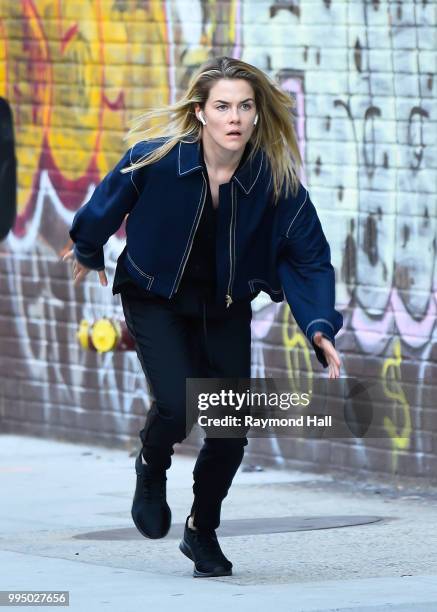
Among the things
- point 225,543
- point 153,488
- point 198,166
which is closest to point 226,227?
point 198,166

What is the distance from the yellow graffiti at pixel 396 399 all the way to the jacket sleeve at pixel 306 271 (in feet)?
9.08

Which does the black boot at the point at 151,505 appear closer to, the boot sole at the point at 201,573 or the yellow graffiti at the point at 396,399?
the boot sole at the point at 201,573

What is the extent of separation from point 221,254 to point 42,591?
1318mm

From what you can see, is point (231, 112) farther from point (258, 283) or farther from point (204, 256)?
point (258, 283)

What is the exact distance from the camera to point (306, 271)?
20.6ft

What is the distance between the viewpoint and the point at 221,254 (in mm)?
6262

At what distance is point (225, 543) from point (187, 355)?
1293 millimetres

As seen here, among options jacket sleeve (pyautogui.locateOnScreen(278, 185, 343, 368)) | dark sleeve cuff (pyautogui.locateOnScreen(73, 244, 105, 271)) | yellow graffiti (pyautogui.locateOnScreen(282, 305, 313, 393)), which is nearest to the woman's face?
jacket sleeve (pyautogui.locateOnScreen(278, 185, 343, 368))

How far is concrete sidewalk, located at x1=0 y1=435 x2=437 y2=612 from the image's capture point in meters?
6.02

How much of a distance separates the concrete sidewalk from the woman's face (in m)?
1.56

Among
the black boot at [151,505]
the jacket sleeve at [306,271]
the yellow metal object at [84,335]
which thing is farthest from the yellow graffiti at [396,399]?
the jacket sleeve at [306,271]

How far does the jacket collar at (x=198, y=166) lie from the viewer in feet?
20.5

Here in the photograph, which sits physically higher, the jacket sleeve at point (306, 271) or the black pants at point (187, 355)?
the jacket sleeve at point (306, 271)

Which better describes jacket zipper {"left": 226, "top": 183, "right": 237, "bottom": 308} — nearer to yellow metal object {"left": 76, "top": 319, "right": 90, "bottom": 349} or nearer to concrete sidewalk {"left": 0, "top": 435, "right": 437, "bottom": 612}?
concrete sidewalk {"left": 0, "top": 435, "right": 437, "bottom": 612}
